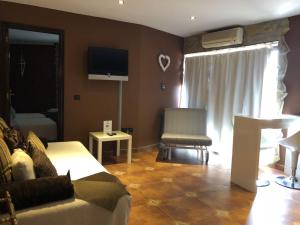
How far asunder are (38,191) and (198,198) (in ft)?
6.16

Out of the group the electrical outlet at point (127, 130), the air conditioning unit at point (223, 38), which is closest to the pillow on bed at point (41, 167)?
the electrical outlet at point (127, 130)

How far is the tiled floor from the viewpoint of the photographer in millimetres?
2492

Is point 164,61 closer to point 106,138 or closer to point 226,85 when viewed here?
point 226,85

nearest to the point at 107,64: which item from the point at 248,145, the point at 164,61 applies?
the point at 164,61

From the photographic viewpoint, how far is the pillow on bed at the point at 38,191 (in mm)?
1548

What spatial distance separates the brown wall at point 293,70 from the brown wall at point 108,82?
2.21m

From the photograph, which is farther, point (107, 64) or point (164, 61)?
point (164, 61)

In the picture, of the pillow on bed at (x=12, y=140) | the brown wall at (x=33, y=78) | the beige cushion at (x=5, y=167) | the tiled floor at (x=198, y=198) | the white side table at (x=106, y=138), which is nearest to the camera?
the beige cushion at (x=5, y=167)

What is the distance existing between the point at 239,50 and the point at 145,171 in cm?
256

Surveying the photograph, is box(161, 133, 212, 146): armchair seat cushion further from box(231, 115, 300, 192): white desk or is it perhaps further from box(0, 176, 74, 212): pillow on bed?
box(0, 176, 74, 212): pillow on bed

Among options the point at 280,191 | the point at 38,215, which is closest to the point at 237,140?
the point at 280,191

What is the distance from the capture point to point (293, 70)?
3789 millimetres

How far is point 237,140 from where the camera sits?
345cm

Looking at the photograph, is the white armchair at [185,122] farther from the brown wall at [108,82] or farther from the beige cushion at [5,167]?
the beige cushion at [5,167]
